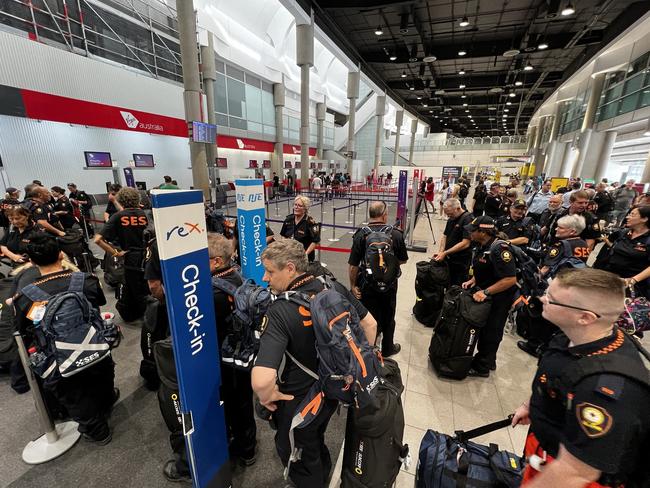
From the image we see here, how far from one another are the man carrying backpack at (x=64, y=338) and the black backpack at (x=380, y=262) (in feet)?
7.80

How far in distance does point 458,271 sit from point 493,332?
1452 millimetres

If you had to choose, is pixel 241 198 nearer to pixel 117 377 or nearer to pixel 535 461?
pixel 117 377

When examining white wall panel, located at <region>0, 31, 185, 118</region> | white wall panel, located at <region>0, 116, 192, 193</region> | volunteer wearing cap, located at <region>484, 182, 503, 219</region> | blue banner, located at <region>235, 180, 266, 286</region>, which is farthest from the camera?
white wall panel, located at <region>0, 116, 192, 193</region>

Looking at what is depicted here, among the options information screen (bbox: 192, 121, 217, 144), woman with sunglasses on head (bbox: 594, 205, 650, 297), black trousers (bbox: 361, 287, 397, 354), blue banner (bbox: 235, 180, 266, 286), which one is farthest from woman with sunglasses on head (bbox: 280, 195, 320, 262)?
information screen (bbox: 192, 121, 217, 144)

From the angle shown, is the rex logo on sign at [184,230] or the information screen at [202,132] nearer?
the rex logo on sign at [184,230]

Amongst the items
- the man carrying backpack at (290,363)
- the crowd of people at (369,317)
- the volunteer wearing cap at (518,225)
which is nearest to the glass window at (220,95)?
the crowd of people at (369,317)

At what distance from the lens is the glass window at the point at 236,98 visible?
19297mm

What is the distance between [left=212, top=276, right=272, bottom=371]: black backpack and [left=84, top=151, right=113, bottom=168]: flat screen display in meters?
12.6

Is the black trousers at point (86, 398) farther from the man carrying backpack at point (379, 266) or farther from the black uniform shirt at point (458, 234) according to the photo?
the black uniform shirt at point (458, 234)

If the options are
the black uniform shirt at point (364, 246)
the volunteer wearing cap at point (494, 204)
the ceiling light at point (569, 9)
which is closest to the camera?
the black uniform shirt at point (364, 246)

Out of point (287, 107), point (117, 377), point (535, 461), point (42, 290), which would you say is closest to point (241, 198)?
point (42, 290)

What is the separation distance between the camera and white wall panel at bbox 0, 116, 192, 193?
9.05m

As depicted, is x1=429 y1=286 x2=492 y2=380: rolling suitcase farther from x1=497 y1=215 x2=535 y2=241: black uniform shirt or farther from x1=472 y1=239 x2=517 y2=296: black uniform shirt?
x1=497 y1=215 x2=535 y2=241: black uniform shirt

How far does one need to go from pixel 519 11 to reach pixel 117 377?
1995 cm
